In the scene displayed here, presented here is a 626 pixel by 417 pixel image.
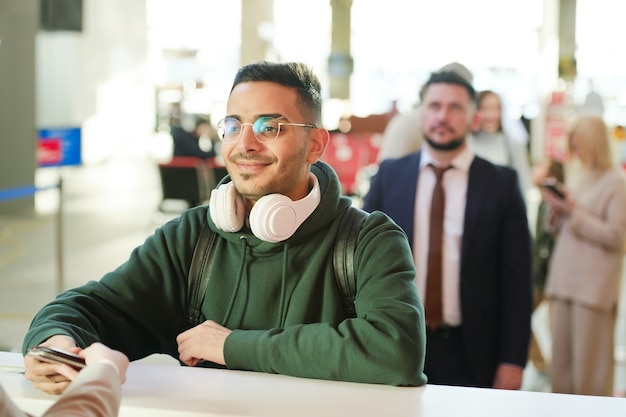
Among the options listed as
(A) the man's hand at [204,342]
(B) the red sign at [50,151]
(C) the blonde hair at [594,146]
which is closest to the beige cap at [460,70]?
(C) the blonde hair at [594,146]

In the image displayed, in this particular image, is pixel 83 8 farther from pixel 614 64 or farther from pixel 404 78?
pixel 614 64

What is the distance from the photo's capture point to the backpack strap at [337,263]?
6.57 feet

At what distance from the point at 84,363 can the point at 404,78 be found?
21.4 meters

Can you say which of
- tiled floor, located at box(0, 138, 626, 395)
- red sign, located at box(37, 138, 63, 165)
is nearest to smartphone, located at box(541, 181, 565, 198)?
tiled floor, located at box(0, 138, 626, 395)

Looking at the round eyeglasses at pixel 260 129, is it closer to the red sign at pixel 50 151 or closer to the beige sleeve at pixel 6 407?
the beige sleeve at pixel 6 407

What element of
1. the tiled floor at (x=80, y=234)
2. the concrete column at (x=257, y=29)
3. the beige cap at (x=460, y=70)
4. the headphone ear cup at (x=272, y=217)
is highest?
the concrete column at (x=257, y=29)

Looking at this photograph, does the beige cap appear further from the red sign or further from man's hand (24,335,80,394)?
the red sign

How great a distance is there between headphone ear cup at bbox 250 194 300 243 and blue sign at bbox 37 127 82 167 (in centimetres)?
735

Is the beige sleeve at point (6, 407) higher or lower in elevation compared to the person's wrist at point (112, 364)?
higher

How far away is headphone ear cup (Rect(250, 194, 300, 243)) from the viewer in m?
1.92

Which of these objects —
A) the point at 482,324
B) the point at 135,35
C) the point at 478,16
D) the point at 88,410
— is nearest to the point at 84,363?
the point at 88,410

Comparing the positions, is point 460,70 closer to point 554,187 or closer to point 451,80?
point 451,80

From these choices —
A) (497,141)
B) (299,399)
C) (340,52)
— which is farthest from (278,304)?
(340,52)

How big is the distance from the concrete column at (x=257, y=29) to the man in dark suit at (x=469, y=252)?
306 inches
